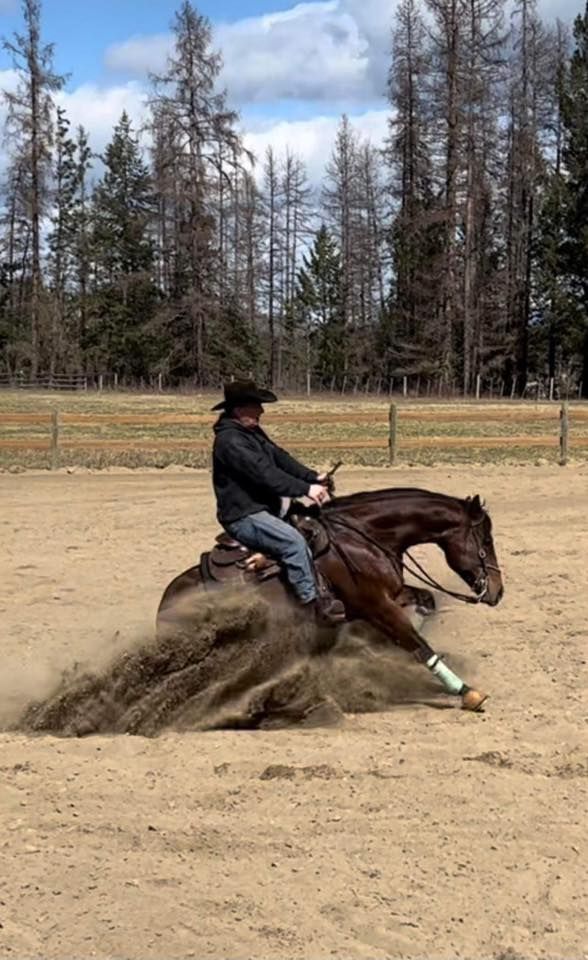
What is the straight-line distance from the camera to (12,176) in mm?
54469

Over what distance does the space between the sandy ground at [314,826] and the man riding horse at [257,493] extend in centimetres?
85

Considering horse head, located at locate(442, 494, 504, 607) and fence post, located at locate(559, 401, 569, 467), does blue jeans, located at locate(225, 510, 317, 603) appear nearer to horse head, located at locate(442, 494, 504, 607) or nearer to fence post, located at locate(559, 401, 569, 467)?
horse head, located at locate(442, 494, 504, 607)

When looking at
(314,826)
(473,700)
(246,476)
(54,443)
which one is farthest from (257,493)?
(54,443)

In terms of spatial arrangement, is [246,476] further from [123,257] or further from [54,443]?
[123,257]

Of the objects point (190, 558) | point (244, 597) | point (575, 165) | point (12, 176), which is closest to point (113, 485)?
point (190, 558)

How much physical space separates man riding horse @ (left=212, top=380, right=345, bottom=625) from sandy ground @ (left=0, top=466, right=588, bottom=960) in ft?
2.78

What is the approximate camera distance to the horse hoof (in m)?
6.14

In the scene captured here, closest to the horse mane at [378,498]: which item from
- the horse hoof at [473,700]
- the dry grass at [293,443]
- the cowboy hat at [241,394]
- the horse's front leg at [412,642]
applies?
the horse's front leg at [412,642]

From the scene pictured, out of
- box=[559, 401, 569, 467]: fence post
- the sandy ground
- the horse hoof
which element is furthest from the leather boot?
box=[559, 401, 569, 467]: fence post

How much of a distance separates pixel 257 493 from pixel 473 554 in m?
1.55

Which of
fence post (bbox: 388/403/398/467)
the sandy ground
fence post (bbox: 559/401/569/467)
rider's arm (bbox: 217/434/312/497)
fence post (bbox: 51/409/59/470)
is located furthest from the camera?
fence post (bbox: 559/401/569/467)

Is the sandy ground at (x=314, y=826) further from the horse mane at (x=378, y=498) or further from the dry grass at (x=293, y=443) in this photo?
the dry grass at (x=293, y=443)

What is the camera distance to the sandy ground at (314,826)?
3697 mm

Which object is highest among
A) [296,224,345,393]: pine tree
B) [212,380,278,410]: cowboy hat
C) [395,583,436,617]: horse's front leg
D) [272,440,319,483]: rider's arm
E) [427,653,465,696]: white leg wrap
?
[296,224,345,393]: pine tree
